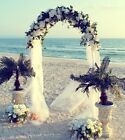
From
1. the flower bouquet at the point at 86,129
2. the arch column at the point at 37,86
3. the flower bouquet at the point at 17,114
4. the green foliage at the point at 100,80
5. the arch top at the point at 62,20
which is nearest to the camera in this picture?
the flower bouquet at the point at 86,129

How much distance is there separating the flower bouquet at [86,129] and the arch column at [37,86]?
7.67 ft

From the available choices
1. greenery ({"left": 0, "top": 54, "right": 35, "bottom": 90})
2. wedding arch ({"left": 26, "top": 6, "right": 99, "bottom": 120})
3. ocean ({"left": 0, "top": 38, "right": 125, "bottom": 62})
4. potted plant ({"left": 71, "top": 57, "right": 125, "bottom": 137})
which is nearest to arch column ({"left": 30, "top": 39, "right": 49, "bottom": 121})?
wedding arch ({"left": 26, "top": 6, "right": 99, "bottom": 120})

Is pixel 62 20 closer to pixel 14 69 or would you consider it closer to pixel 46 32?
pixel 46 32

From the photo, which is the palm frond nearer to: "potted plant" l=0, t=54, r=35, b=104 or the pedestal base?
"potted plant" l=0, t=54, r=35, b=104

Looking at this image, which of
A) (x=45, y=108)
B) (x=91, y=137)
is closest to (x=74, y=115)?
(x=45, y=108)

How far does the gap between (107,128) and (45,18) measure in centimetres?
393

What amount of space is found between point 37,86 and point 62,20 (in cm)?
233

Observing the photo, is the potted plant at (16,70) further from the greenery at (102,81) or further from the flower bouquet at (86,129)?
the flower bouquet at (86,129)

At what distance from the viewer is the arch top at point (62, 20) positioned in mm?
11805

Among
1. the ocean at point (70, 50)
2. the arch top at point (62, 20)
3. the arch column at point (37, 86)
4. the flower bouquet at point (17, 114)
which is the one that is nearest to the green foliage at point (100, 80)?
the arch top at point (62, 20)

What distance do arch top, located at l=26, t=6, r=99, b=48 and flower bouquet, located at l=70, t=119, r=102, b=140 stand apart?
97.1 inches

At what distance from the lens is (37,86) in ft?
42.8

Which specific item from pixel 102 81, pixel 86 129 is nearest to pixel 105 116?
pixel 86 129

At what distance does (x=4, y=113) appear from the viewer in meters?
13.1
